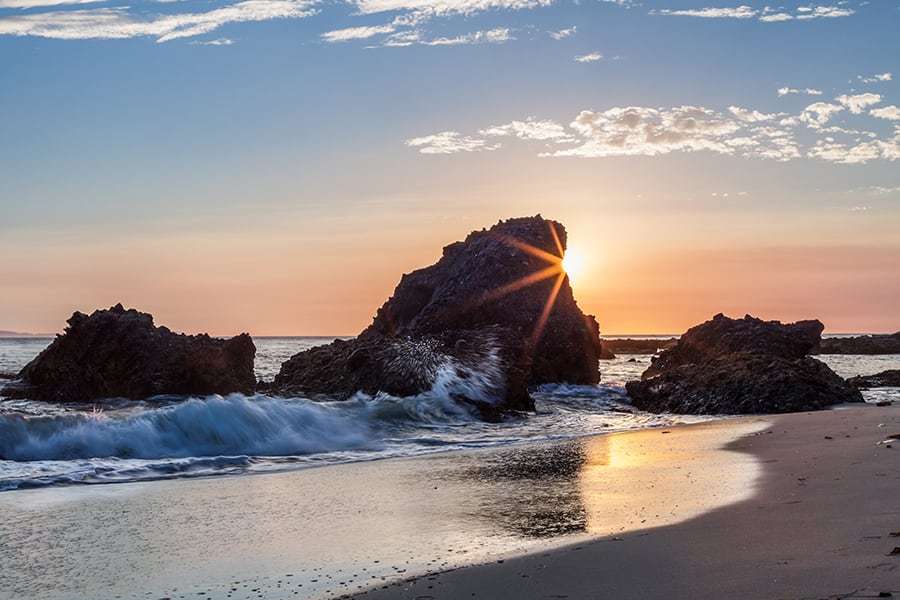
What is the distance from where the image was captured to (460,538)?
6.52m

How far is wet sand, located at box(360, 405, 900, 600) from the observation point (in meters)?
4.79

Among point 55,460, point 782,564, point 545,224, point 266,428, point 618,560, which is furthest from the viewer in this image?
point 545,224

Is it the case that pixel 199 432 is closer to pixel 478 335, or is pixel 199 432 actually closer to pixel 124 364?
pixel 124 364

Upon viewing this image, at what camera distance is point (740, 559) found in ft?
17.7

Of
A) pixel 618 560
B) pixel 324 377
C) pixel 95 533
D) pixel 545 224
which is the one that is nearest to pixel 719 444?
pixel 618 560

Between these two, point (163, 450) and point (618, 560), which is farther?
point (163, 450)

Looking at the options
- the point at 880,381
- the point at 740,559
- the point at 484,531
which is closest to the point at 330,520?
the point at 484,531

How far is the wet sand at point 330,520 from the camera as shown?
18.3 feet

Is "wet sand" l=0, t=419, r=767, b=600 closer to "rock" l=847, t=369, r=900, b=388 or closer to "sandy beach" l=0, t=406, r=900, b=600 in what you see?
"sandy beach" l=0, t=406, r=900, b=600

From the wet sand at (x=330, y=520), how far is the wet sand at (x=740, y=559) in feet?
0.90

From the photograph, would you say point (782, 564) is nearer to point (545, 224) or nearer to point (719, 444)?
point (719, 444)

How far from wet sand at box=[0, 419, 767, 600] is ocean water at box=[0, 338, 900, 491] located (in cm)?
104

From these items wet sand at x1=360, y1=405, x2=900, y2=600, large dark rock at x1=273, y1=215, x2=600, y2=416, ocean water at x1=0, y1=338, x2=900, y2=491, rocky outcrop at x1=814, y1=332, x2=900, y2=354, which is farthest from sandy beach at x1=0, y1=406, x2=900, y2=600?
rocky outcrop at x1=814, y1=332, x2=900, y2=354

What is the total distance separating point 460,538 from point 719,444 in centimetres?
689
